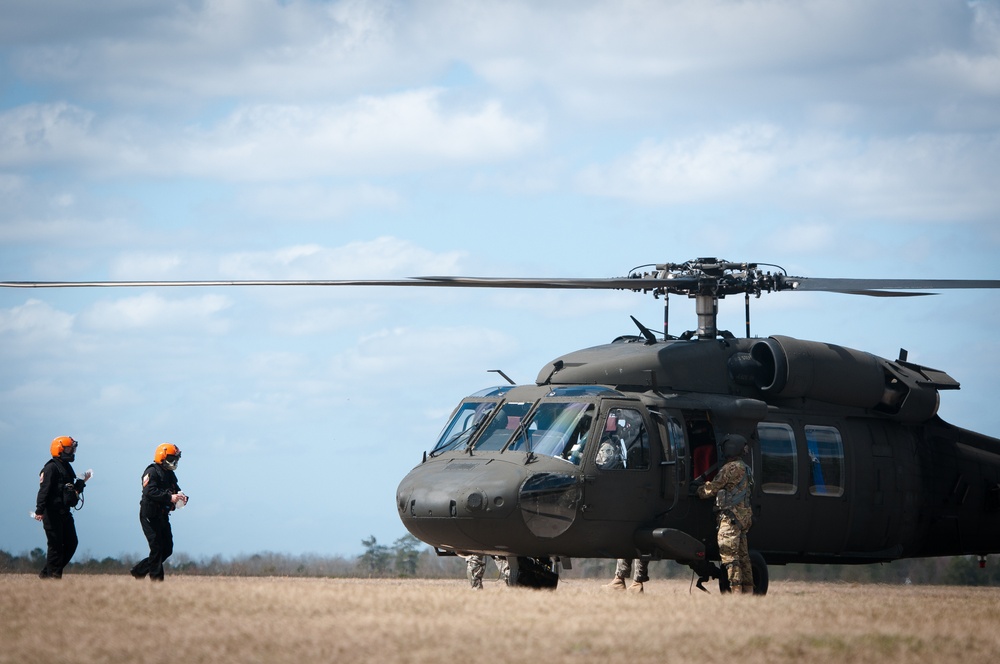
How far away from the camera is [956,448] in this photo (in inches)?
698

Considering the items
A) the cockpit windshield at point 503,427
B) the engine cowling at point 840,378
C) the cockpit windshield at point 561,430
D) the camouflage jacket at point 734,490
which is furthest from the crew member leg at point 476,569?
the engine cowling at point 840,378

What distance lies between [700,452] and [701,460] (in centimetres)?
10

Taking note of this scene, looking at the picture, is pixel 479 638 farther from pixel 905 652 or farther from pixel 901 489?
pixel 901 489

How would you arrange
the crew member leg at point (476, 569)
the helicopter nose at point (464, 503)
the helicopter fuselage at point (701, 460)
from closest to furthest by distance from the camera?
1. the helicopter nose at point (464, 503)
2. the helicopter fuselage at point (701, 460)
3. the crew member leg at point (476, 569)

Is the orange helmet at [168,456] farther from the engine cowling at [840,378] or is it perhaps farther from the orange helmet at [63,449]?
the engine cowling at [840,378]

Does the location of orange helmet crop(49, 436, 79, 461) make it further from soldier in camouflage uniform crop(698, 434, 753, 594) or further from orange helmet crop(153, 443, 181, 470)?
soldier in camouflage uniform crop(698, 434, 753, 594)

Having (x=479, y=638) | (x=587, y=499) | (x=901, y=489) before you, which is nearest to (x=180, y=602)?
(x=479, y=638)

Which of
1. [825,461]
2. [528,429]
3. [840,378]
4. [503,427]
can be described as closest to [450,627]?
[528,429]

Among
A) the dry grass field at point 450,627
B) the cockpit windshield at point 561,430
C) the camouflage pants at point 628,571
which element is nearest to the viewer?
the dry grass field at point 450,627

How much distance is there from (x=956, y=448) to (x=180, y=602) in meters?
11.0

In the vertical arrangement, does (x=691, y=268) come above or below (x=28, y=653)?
above

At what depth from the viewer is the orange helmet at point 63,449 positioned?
1500 centimetres

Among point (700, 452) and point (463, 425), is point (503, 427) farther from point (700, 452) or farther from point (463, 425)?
point (700, 452)

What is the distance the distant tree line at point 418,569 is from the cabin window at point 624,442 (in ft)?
23.8
